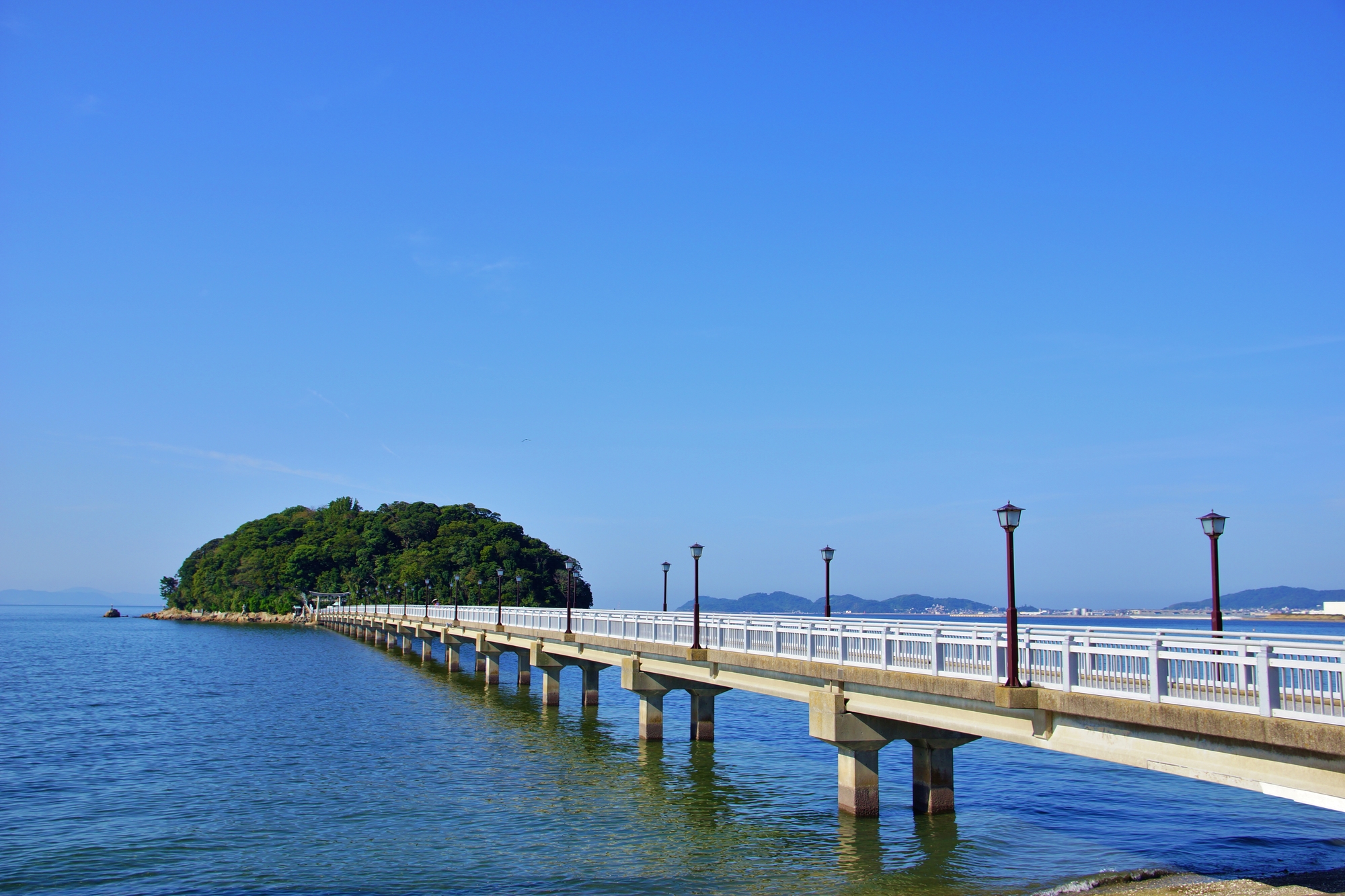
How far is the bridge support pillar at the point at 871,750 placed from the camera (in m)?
20.6

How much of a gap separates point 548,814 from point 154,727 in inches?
948

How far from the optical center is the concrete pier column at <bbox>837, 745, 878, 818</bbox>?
21562mm

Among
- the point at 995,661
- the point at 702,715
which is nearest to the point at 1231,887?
the point at 995,661

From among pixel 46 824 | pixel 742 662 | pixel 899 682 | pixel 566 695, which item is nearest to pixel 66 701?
pixel 566 695

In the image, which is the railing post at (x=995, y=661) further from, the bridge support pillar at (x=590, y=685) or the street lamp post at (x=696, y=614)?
the bridge support pillar at (x=590, y=685)

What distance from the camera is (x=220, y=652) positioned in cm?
9325

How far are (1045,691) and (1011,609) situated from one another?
4.38 ft

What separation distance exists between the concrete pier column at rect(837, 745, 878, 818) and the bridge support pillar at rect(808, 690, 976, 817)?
0.01 meters

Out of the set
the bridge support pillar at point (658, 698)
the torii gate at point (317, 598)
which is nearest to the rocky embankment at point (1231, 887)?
the bridge support pillar at point (658, 698)

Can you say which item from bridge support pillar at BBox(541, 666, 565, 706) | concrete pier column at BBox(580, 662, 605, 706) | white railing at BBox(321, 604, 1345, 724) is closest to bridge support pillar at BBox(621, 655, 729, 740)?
white railing at BBox(321, 604, 1345, 724)

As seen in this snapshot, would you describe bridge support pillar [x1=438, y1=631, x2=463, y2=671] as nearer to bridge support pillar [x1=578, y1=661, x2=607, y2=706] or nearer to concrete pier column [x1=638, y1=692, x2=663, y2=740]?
bridge support pillar [x1=578, y1=661, x2=607, y2=706]

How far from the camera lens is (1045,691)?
1509 centimetres

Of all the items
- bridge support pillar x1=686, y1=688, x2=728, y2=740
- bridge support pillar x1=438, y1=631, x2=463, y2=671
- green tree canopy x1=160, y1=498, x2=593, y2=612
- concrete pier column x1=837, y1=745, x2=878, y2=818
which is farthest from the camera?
green tree canopy x1=160, y1=498, x2=593, y2=612

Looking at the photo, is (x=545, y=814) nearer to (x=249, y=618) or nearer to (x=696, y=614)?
(x=696, y=614)
